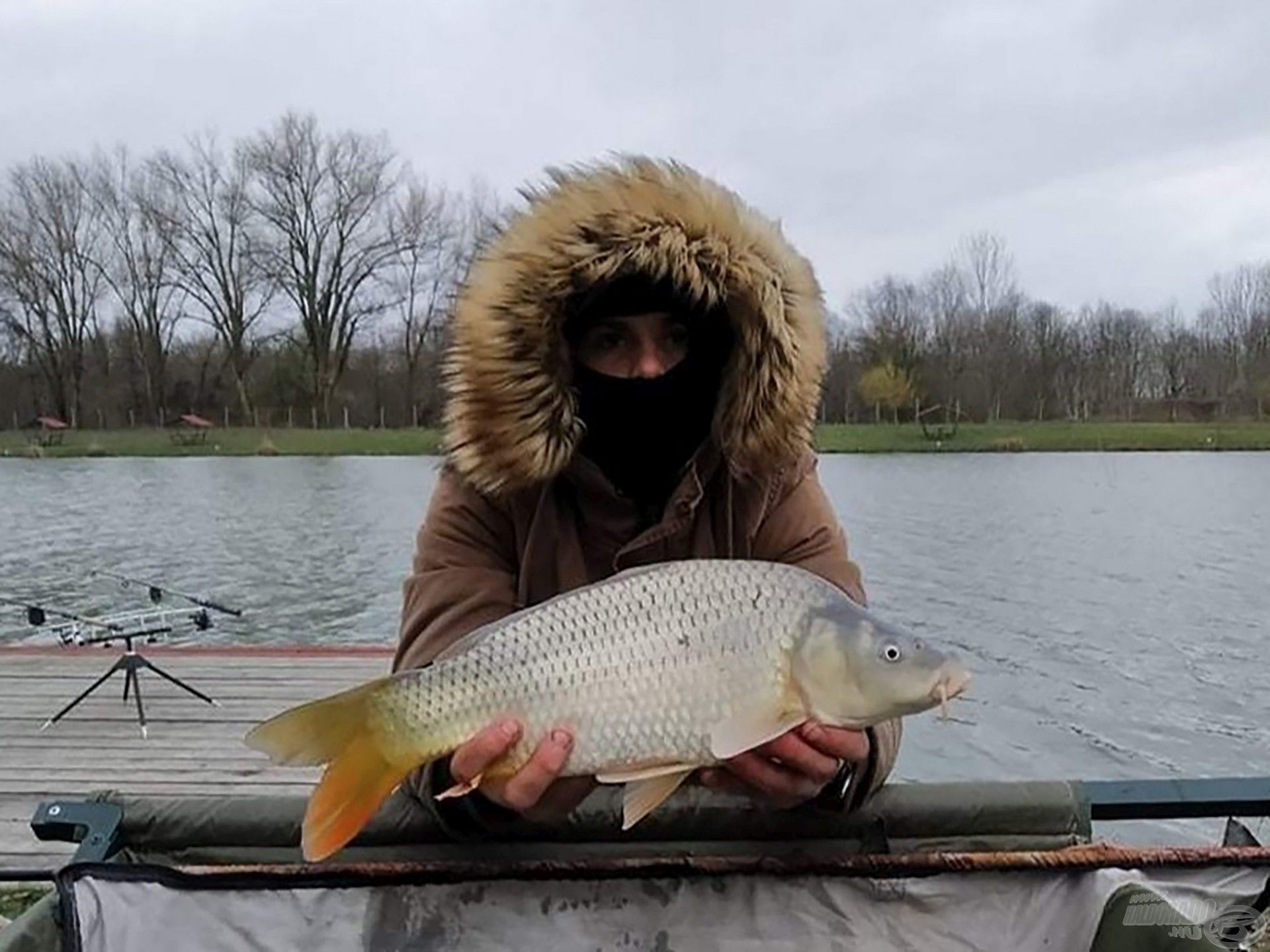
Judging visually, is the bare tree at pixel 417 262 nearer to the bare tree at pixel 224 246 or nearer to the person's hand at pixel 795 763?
the bare tree at pixel 224 246

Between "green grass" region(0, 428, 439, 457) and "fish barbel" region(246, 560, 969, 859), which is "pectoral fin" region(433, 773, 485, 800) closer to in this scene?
"fish barbel" region(246, 560, 969, 859)

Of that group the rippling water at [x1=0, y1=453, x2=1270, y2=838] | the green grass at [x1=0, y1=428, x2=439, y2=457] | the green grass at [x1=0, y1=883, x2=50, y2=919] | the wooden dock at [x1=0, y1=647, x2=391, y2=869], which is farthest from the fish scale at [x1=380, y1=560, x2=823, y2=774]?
the green grass at [x1=0, y1=428, x2=439, y2=457]

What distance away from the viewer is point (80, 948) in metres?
1.37

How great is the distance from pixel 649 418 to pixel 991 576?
955 cm

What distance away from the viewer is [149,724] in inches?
185

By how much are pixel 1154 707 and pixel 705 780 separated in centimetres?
568

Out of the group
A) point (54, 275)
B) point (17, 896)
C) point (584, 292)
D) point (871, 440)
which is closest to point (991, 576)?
point (17, 896)

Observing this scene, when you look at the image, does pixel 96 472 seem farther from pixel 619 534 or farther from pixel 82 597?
pixel 619 534

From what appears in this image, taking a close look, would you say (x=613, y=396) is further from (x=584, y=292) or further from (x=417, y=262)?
(x=417, y=262)

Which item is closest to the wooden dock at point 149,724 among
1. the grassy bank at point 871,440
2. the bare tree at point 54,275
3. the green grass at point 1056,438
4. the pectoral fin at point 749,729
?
the pectoral fin at point 749,729

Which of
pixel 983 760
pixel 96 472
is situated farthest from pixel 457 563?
pixel 96 472

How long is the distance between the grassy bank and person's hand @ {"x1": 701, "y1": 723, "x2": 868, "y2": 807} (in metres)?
27.2

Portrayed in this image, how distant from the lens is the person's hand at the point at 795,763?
1.27 metres

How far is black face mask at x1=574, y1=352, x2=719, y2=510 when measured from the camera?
1734 millimetres
